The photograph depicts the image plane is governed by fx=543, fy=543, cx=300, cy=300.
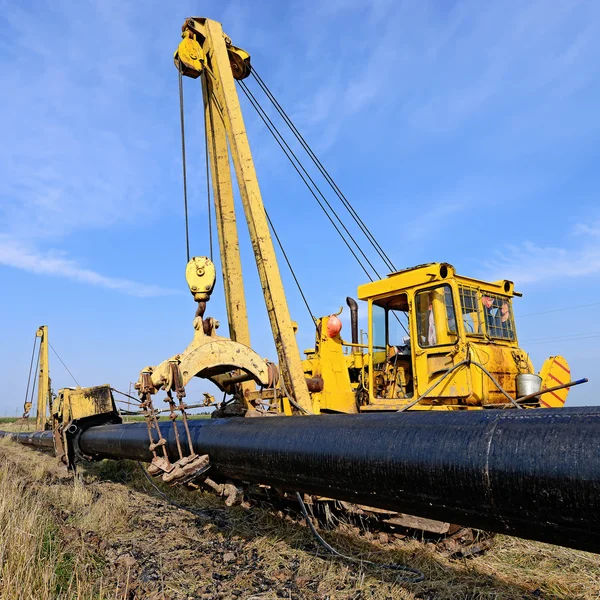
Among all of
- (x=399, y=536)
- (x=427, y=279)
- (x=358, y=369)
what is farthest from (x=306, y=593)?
(x=358, y=369)

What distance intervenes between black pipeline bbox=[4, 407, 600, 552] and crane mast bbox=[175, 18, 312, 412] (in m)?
2.60

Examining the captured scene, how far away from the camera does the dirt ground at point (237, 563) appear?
3822 millimetres

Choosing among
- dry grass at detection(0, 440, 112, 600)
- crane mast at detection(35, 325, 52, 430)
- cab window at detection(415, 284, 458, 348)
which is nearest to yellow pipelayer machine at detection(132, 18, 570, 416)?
cab window at detection(415, 284, 458, 348)

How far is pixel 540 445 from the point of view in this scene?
2.21 m

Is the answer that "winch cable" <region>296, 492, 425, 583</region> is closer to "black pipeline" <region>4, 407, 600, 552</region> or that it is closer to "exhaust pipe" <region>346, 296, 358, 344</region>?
"black pipeline" <region>4, 407, 600, 552</region>

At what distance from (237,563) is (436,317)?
3.34 m

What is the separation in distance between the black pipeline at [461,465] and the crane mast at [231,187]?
102 inches

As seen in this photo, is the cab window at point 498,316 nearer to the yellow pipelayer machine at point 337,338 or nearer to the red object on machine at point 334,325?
the yellow pipelayer machine at point 337,338

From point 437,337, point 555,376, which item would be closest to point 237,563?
point 437,337

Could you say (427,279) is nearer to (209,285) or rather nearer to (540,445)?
(209,285)

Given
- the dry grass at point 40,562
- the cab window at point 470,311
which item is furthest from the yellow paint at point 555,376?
the dry grass at point 40,562

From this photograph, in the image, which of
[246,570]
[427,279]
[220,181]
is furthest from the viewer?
[220,181]

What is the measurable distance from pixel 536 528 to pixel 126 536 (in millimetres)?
4520

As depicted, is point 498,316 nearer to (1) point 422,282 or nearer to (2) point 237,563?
(1) point 422,282
